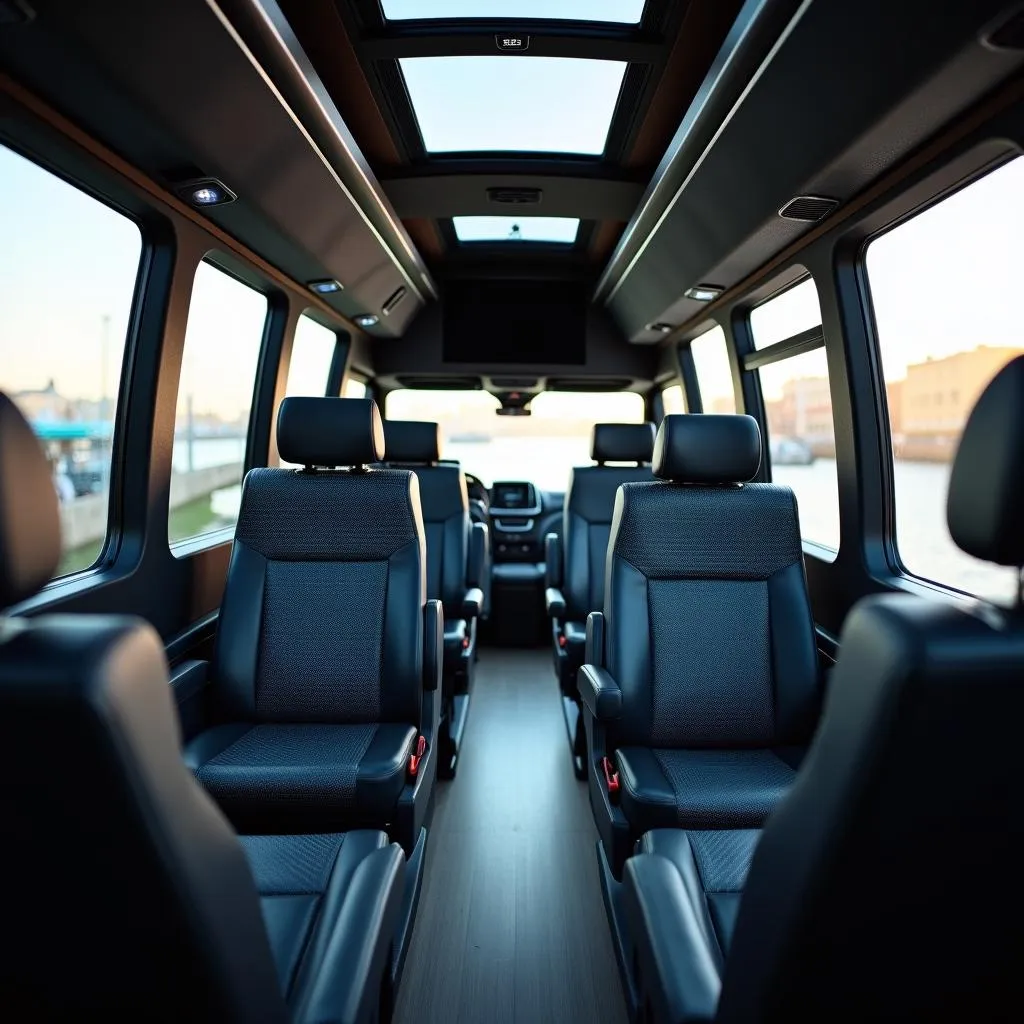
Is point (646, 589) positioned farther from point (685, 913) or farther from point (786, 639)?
point (685, 913)

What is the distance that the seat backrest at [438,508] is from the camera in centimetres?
404

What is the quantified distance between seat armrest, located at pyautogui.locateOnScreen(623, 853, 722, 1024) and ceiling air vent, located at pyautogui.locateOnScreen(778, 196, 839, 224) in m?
→ 2.28

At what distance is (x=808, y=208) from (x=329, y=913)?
8.81 ft

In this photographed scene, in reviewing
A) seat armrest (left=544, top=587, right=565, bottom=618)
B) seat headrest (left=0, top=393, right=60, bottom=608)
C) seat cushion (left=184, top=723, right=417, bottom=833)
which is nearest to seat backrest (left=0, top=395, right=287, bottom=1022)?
seat headrest (left=0, top=393, right=60, bottom=608)

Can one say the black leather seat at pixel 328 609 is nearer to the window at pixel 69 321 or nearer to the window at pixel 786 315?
the window at pixel 69 321

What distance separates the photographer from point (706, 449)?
2.37m

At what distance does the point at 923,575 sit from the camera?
257 centimetres

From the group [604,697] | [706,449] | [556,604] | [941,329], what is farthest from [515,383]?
[604,697]

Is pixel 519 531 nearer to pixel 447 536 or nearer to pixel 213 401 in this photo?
pixel 447 536

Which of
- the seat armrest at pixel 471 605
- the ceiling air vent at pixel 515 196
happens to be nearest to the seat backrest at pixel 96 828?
the seat armrest at pixel 471 605

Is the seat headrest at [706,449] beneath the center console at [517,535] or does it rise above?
above

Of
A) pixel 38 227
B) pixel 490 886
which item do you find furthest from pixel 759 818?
pixel 38 227

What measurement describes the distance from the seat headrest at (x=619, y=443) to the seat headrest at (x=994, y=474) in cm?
354

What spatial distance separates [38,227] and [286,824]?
1937 mm
